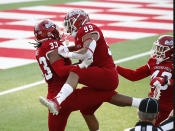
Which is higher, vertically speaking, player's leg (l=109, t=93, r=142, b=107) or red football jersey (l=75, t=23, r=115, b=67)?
red football jersey (l=75, t=23, r=115, b=67)

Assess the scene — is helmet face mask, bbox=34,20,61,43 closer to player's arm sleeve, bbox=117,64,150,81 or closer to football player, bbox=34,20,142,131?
football player, bbox=34,20,142,131

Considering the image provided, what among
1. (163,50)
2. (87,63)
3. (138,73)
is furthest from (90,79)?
(163,50)

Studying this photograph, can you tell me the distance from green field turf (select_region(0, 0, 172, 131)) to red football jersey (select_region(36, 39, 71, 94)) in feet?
4.13

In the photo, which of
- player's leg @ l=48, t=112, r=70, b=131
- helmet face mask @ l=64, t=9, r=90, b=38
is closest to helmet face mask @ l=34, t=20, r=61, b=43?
helmet face mask @ l=64, t=9, r=90, b=38

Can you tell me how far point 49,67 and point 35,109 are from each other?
7.01ft

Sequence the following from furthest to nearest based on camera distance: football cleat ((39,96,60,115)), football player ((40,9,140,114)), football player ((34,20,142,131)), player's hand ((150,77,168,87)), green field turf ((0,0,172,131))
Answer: green field turf ((0,0,172,131))
player's hand ((150,77,168,87))
football player ((34,20,142,131))
football player ((40,9,140,114))
football cleat ((39,96,60,115))

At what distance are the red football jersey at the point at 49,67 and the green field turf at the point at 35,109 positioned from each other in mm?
1259

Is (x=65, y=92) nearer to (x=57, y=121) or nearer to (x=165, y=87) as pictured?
(x=57, y=121)

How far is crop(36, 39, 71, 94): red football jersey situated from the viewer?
590cm

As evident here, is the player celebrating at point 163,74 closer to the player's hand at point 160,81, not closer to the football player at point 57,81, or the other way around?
the player's hand at point 160,81

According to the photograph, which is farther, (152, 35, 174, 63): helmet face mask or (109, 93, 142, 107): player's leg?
(152, 35, 174, 63): helmet face mask

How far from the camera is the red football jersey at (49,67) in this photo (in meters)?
5.90

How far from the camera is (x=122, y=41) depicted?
13.3 meters

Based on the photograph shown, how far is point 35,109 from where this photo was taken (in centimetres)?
791
